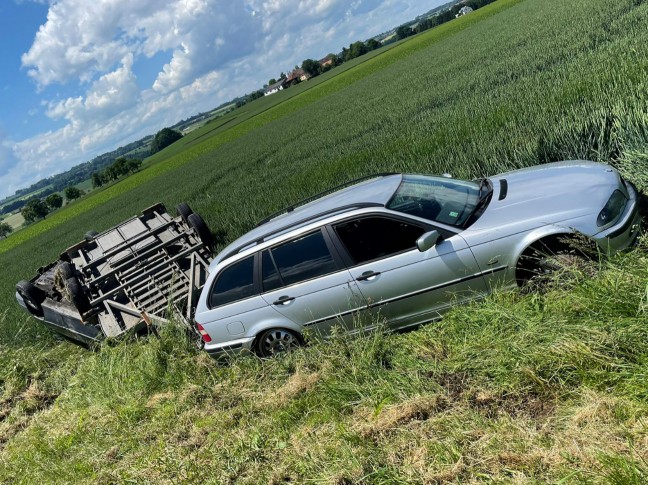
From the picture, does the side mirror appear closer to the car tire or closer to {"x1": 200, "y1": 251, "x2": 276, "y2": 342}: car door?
{"x1": 200, "y1": 251, "x2": 276, "y2": 342}: car door

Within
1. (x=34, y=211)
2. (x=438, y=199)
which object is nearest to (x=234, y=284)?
(x=438, y=199)

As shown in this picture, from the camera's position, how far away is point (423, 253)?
15.7 feet

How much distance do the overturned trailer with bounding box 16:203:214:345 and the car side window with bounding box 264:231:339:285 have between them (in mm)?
2177

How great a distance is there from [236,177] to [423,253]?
19.6 m

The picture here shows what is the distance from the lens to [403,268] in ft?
15.8

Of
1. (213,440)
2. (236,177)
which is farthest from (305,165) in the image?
(213,440)

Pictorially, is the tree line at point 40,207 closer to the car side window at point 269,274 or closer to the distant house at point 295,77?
the distant house at point 295,77

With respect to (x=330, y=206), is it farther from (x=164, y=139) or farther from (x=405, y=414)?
(x=164, y=139)

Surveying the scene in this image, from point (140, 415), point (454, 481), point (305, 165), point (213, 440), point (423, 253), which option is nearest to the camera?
point (454, 481)

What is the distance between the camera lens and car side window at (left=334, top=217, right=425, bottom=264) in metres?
4.86

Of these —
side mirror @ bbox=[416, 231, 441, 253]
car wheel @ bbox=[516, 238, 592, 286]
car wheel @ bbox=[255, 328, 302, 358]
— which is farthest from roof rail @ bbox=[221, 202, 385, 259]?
car wheel @ bbox=[516, 238, 592, 286]

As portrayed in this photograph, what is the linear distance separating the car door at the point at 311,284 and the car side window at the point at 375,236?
193 mm

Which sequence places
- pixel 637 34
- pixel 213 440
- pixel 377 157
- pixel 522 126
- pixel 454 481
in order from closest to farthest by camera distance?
pixel 454 481, pixel 213 440, pixel 522 126, pixel 377 157, pixel 637 34

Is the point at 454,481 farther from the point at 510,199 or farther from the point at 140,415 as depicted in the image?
the point at 140,415
